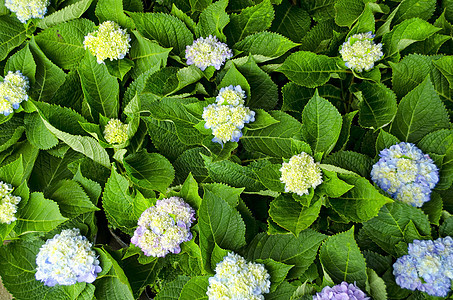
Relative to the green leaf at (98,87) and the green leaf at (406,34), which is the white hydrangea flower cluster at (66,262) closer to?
the green leaf at (98,87)

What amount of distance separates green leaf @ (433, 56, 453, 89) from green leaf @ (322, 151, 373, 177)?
0.98 feet

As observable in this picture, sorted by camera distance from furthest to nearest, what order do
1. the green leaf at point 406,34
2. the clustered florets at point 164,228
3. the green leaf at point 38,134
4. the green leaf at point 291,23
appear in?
the green leaf at point 291,23 < the green leaf at point 38,134 < the green leaf at point 406,34 < the clustered florets at point 164,228

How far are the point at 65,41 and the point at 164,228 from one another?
65 centimetres

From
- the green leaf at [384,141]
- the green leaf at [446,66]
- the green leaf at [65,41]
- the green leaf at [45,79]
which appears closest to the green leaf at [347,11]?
the green leaf at [446,66]

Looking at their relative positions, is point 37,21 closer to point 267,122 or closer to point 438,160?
point 267,122

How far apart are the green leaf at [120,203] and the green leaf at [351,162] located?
46 centimetres

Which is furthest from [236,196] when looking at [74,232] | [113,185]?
[74,232]

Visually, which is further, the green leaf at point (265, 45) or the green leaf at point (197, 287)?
the green leaf at point (265, 45)

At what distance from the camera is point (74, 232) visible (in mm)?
958

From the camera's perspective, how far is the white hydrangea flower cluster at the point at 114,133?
996 mm

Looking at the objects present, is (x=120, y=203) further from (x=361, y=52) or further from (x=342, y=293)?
(x=361, y=52)

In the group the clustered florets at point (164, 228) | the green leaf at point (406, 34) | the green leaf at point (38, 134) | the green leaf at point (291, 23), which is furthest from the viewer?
the green leaf at point (291, 23)

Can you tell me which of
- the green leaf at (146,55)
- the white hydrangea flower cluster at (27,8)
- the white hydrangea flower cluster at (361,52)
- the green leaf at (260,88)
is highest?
the white hydrangea flower cluster at (27,8)

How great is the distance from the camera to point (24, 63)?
3.61ft
